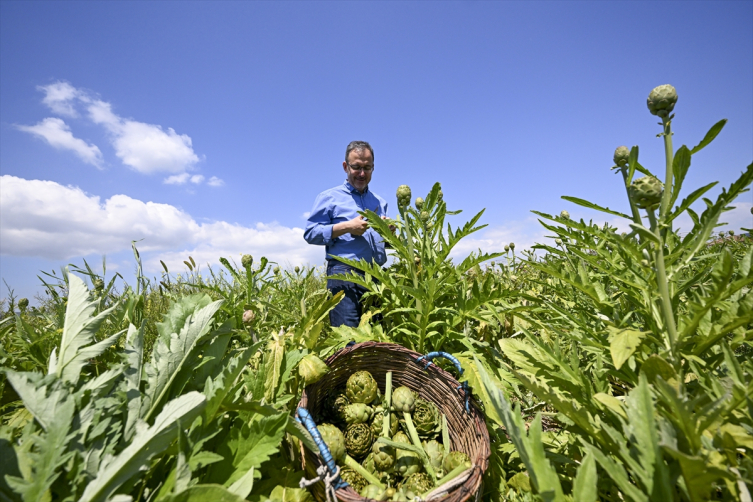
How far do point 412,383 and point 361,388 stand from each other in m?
0.29

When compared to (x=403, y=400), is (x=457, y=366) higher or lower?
higher

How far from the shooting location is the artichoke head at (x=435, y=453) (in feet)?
4.97

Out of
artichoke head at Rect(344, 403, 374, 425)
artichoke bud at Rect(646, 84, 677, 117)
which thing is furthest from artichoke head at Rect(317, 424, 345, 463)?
artichoke bud at Rect(646, 84, 677, 117)

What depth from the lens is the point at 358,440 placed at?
5.11ft

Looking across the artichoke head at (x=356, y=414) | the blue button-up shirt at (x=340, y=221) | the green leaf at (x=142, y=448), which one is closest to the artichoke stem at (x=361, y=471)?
the artichoke head at (x=356, y=414)

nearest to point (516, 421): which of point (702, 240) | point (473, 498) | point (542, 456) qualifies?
point (542, 456)

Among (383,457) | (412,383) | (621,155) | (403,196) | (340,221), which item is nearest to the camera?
(621,155)

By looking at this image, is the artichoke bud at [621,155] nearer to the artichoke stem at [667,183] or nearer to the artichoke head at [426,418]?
the artichoke stem at [667,183]

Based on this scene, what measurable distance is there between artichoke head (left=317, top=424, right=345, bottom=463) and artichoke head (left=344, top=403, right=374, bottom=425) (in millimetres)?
145

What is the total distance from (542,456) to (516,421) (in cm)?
12

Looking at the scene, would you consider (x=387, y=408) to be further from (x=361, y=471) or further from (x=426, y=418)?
(x=361, y=471)

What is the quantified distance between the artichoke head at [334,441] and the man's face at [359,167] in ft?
7.88

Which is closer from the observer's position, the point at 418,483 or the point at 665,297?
the point at 665,297

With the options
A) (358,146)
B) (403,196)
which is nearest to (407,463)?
(403,196)
